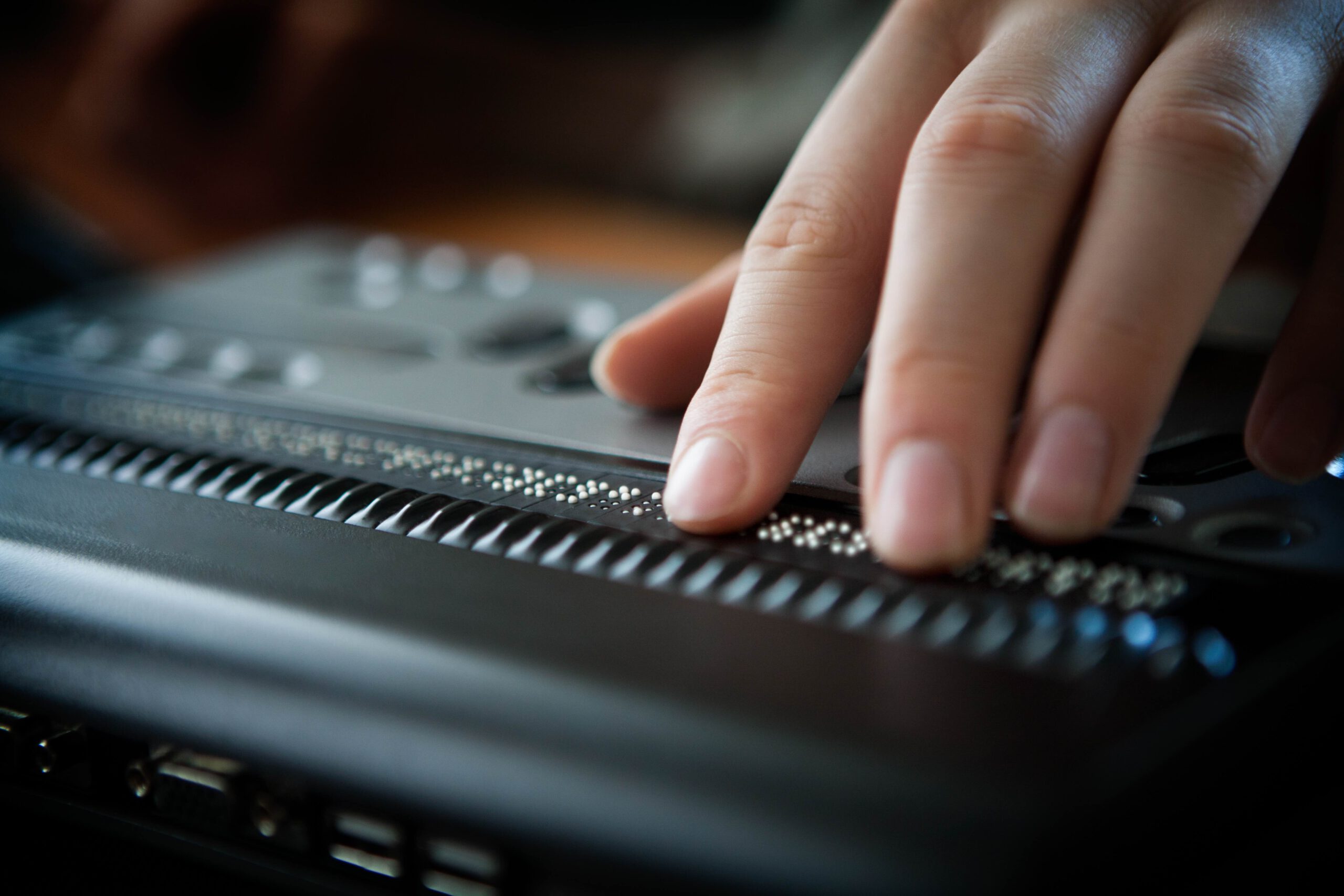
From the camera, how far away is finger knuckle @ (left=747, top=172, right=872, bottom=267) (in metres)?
0.36

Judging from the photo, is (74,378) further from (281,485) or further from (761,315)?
(761,315)

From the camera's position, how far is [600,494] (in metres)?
0.33

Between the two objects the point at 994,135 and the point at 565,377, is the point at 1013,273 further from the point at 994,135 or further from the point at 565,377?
the point at 565,377

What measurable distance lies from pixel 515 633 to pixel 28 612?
0.14 meters

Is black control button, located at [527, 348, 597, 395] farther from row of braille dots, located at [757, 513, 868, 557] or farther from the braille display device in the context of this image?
row of braille dots, located at [757, 513, 868, 557]

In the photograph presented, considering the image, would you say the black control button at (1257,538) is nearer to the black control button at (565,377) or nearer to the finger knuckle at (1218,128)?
the finger knuckle at (1218,128)

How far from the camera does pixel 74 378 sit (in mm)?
465

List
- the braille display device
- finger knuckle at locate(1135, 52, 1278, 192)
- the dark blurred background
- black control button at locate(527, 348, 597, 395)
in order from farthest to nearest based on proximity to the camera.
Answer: the dark blurred background
black control button at locate(527, 348, 597, 395)
finger knuckle at locate(1135, 52, 1278, 192)
the braille display device

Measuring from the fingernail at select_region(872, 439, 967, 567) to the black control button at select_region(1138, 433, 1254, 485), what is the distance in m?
0.09

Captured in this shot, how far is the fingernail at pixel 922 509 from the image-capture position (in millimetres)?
261

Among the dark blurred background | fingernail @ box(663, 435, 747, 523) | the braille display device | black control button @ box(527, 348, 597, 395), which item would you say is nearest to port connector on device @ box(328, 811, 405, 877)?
the braille display device

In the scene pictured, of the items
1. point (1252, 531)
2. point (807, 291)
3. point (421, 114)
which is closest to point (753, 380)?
point (807, 291)

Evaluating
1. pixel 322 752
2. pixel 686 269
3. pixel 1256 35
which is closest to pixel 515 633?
pixel 322 752

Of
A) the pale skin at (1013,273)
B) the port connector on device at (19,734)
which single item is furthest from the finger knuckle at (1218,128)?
the port connector on device at (19,734)
